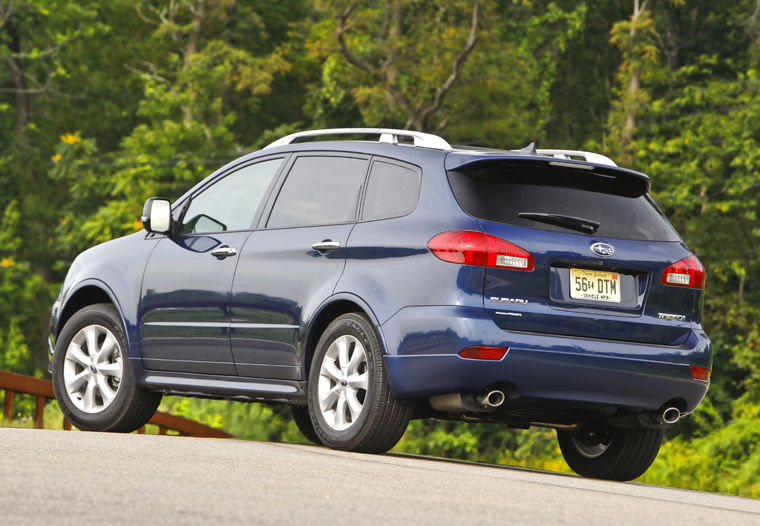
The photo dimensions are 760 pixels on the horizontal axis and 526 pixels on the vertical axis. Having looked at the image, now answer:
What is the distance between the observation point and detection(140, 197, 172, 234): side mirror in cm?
958

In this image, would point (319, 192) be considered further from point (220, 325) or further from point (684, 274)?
point (684, 274)

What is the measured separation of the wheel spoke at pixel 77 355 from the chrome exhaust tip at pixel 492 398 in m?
3.27

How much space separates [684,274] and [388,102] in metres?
29.5

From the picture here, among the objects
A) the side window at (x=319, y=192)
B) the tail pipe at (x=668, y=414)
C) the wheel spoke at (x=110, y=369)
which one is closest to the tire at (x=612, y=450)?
the tail pipe at (x=668, y=414)

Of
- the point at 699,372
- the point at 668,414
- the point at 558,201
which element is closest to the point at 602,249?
the point at 558,201

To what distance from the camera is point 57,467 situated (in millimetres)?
6711

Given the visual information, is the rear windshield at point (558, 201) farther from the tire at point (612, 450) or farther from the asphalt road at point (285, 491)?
the asphalt road at point (285, 491)

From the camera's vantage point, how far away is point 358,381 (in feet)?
26.9

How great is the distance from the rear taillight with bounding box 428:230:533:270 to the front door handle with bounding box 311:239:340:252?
770 millimetres

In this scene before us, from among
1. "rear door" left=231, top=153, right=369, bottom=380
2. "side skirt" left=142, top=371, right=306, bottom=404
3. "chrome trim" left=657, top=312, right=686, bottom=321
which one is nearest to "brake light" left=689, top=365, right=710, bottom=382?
"chrome trim" left=657, top=312, right=686, bottom=321

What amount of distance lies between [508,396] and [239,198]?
245 cm

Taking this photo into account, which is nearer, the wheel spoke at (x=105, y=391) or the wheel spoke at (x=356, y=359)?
the wheel spoke at (x=356, y=359)

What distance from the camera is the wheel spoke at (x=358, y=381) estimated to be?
321 inches

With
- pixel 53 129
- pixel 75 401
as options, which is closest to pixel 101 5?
pixel 53 129
